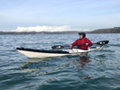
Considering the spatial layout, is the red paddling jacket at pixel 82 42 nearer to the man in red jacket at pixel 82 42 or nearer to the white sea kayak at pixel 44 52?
the man in red jacket at pixel 82 42

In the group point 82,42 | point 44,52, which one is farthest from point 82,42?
point 44,52

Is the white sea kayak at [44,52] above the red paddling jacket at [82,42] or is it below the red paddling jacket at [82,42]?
below

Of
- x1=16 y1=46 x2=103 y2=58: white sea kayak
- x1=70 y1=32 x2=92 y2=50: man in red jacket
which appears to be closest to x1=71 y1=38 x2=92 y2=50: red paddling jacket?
x1=70 y1=32 x2=92 y2=50: man in red jacket

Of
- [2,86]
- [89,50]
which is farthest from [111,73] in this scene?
[89,50]

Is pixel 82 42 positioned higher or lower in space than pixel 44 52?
higher

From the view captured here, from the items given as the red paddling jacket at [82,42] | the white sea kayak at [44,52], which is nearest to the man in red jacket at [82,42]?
the red paddling jacket at [82,42]

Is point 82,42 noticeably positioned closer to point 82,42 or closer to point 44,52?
point 82,42

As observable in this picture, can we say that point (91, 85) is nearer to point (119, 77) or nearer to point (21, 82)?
point (119, 77)

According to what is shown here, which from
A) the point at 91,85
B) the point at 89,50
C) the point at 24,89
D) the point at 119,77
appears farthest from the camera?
the point at 89,50

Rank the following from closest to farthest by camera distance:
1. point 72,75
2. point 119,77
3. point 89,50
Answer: point 119,77
point 72,75
point 89,50

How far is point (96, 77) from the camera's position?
5.87 metres

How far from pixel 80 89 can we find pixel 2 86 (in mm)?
3073

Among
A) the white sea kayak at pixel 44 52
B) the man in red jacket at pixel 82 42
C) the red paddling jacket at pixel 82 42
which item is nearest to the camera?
the white sea kayak at pixel 44 52

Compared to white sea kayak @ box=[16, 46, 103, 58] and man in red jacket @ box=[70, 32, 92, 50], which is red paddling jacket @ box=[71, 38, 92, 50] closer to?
man in red jacket @ box=[70, 32, 92, 50]
